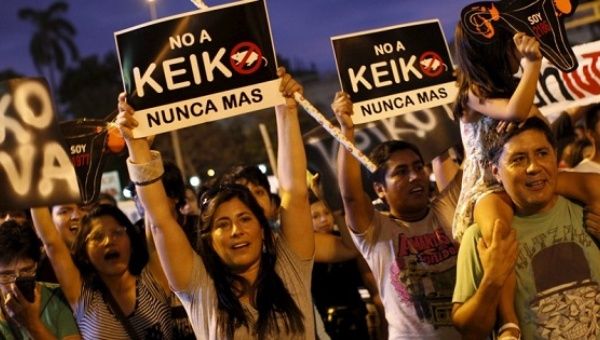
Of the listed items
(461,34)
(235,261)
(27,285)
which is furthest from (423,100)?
(27,285)

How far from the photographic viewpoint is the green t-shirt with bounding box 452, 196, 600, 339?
3344mm

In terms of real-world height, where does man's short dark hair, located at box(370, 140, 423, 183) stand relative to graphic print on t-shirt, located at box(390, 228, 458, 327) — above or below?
above

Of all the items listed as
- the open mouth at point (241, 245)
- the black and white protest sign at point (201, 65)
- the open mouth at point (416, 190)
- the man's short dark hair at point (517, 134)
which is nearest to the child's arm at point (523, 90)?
the man's short dark hair at point (517, 134)

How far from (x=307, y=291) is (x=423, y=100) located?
1.81m

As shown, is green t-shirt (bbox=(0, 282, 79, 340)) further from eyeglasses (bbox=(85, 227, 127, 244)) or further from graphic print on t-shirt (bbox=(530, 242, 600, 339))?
graphic print on t-shirt (bbox=(530, 242, 600, 339))

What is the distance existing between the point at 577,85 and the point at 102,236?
3591 millimetres

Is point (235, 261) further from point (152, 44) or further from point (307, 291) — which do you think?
point (152, 44)

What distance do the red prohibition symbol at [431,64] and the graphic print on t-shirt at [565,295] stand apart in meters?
2.21

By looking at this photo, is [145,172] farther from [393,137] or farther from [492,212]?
[393,137]

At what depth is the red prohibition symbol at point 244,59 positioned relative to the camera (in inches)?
171

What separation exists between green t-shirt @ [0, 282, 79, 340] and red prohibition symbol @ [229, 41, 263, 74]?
148 centimetres

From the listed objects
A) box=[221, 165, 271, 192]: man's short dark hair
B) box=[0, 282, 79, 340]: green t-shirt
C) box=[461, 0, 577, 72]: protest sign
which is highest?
box=[461, 0, 577, 72]: protest sign

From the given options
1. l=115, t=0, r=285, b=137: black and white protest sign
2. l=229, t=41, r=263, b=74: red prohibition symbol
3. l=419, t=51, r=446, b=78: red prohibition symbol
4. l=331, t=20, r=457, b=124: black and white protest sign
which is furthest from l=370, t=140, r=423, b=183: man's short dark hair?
l=229, t=41, r=263, b=74: red prohibition symbol

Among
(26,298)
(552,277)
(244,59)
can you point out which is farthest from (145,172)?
(552,277)
